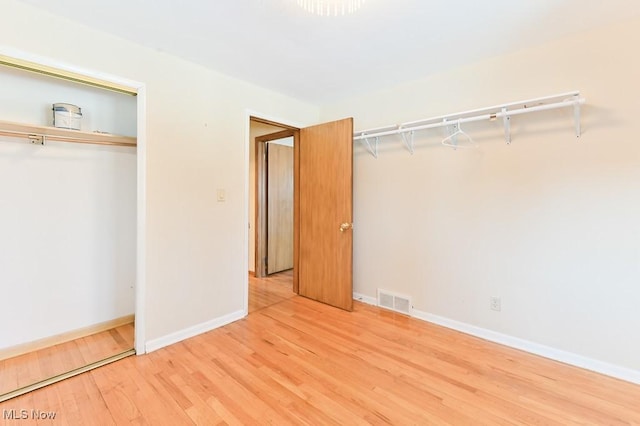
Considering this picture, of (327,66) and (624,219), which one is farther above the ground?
(327,66)

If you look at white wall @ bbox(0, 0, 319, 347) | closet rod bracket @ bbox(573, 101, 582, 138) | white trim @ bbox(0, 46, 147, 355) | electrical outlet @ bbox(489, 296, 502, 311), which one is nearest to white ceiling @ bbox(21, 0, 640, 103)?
white wall @ bbox(0, 0, 319, 347)

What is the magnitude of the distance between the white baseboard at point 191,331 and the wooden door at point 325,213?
0.91 metres

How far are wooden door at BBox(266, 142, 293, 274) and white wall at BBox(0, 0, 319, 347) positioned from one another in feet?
4.70

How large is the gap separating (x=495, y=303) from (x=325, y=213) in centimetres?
176

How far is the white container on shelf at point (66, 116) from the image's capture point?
213 centimetres

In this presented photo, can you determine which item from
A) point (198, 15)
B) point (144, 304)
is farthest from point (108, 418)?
point (198, 15)

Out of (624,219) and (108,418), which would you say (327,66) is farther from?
(108,418)

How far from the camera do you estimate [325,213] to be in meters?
3.18

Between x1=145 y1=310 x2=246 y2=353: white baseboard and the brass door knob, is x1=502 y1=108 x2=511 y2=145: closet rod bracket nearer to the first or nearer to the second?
the brass door knob

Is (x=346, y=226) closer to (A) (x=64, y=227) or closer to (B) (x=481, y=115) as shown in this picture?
(B) (x=481, y=115)

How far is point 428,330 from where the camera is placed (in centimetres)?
260

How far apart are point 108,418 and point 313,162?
8.63 ft

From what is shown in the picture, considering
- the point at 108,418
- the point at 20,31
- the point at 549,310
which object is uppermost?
the point at 20,31

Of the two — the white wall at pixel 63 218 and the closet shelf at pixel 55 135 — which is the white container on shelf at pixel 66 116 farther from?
the white wall at pixel 63 218
